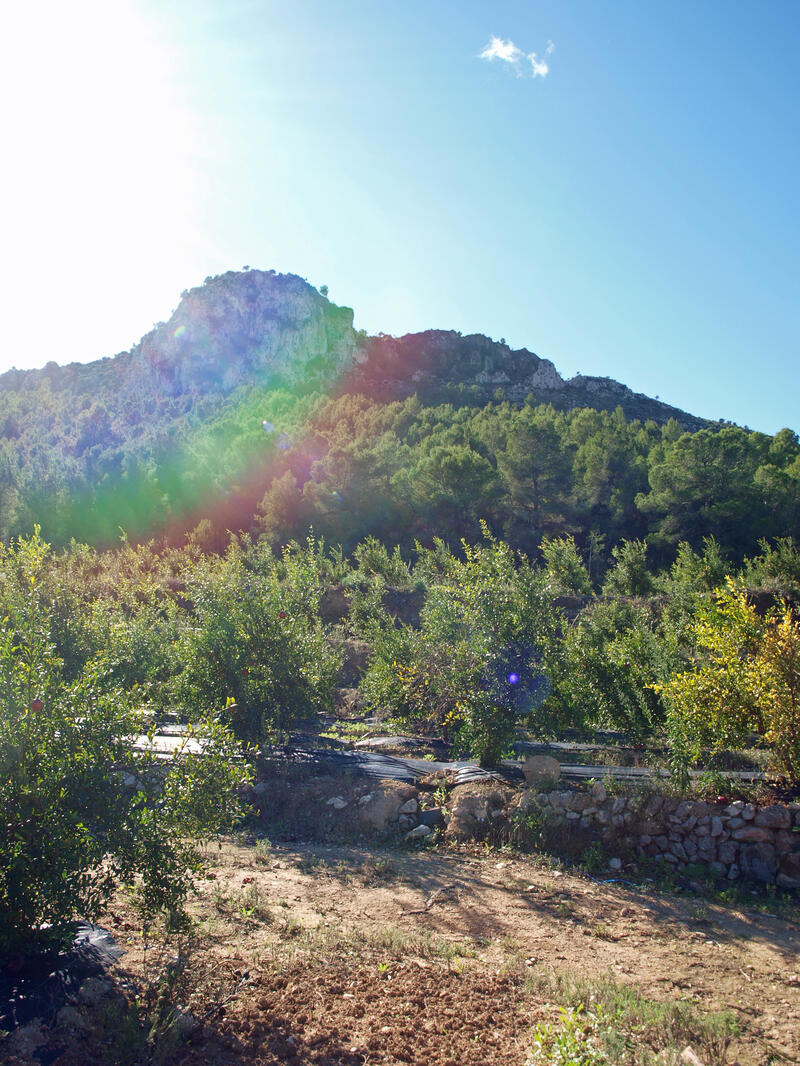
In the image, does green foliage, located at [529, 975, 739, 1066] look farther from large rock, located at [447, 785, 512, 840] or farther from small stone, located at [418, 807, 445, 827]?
small stone, located at [418, 807, 445, 827]

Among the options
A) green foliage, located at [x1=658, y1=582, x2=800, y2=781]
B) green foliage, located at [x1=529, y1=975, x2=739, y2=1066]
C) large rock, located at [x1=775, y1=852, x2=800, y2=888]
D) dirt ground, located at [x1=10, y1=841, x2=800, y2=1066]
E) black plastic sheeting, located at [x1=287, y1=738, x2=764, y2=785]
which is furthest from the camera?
black plastic sheeting, located at [x1=287, y1=738, x2=764, y2=785]

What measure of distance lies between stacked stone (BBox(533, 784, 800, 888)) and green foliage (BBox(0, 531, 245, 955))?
5.21 m

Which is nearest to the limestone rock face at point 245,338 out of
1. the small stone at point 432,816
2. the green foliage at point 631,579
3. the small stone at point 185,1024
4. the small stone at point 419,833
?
the green foliage at point 631,579

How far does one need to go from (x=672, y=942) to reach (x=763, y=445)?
37.7 m

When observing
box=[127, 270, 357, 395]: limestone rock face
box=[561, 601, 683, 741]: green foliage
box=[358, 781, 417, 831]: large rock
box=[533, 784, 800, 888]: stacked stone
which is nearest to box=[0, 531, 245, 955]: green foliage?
box=[358, 781, 417, 831]: large rock

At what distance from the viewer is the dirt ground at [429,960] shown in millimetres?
3898

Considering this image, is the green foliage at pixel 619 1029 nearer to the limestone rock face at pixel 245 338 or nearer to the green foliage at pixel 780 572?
the green foliage at pixel 780 572

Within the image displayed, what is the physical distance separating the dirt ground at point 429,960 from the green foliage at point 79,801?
28.5 inches

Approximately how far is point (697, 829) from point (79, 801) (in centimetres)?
693

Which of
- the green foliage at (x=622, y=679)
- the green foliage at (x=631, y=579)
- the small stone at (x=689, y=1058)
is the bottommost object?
the small stone at (x=689, y=1058)

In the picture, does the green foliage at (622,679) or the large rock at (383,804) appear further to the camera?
the green foliage at (622,679)

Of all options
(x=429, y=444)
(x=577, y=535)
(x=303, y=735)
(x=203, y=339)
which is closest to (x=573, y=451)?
(x=577, y=535)

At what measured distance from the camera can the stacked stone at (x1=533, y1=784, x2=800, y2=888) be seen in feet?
23.7

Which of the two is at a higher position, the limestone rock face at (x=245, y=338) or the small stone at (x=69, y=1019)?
the limestone rock face at (x=245, y=338)
